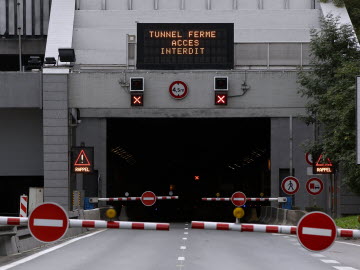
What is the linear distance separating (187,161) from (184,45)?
1762 inches

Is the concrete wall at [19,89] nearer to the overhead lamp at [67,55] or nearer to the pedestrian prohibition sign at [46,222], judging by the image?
the overhead lamp at [67,55]

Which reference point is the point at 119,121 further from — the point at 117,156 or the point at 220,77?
the point at 117,156

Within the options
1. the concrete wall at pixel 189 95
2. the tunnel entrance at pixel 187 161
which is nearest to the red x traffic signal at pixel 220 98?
the concrete wall at pixel 189 95

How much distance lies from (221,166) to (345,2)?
33885 mm

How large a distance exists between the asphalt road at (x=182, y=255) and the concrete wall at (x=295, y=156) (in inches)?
718

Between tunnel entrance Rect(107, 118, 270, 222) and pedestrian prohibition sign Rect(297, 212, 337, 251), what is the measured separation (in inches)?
1387

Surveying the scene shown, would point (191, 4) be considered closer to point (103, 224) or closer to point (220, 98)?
point (220, 98)

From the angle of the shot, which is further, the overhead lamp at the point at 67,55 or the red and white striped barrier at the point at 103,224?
the overhead lamp at the point at 67,55

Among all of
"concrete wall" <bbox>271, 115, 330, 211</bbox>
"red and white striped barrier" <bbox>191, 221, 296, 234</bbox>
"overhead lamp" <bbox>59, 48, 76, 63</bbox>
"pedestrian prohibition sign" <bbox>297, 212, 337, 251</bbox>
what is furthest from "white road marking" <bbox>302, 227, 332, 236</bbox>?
"overhead lamp" <bbox>59, 48, 76, 63</bbox>

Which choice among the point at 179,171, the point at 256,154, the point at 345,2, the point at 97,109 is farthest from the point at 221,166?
the point at 97,109

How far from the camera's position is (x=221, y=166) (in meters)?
91.5

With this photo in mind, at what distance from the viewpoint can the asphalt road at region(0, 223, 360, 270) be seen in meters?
18.3

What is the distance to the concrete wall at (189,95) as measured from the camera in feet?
151

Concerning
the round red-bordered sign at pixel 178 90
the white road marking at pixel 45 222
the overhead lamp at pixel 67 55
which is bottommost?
the white road marking at pixel 45 222
